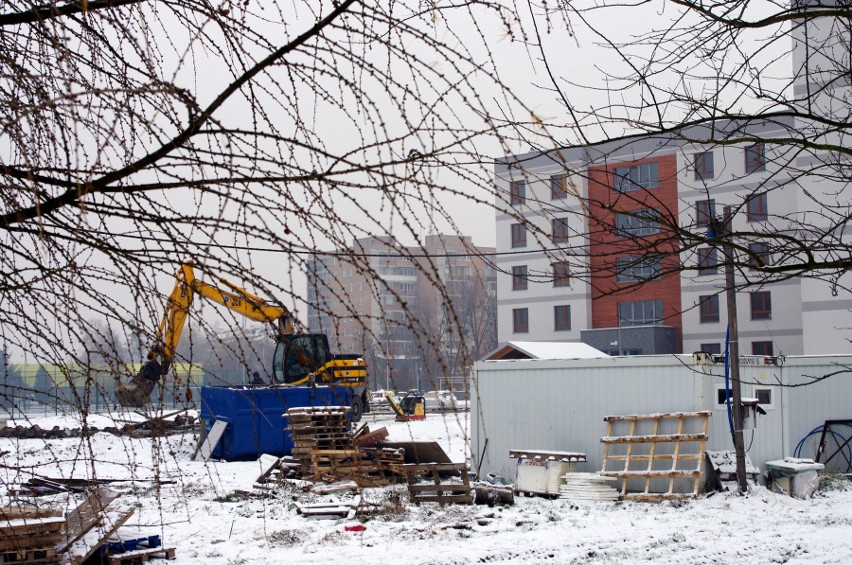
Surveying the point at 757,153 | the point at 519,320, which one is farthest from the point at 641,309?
the point at 757,153

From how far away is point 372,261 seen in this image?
2.13 meters

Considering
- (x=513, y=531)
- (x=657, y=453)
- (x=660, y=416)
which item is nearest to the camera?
(x=513, y=531)

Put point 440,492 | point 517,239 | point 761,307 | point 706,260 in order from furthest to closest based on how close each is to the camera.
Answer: point 517,239 → point 761,307 → point 440,492 → point 706,260

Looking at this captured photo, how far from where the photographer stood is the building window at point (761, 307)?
124 ft

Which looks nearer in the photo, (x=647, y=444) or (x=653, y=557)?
(x=653, y=557)

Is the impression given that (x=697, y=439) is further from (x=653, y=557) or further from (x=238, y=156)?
(x=238, y=156)

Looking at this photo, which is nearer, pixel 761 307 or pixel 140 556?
pixel 140 556

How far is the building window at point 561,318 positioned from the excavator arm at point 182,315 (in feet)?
135

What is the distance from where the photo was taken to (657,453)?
15.2 m

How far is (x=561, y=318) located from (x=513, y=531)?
106 ft

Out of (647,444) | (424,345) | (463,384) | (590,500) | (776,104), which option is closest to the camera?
(463,384)

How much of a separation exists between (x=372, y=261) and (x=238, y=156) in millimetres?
393

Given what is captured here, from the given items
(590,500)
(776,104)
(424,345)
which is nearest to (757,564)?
(590,500)

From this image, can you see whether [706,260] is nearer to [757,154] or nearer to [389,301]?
[757,154]
